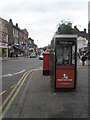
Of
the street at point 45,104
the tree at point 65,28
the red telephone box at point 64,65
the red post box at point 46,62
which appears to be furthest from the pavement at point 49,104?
the tree at point 65,28

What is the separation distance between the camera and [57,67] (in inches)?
364

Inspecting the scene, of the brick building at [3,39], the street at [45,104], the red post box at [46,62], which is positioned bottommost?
the street at [45,104]

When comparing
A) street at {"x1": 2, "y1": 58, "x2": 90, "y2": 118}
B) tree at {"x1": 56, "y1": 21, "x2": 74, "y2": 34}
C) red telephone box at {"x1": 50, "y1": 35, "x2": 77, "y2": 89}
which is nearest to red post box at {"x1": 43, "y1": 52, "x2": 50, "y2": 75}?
street at {"x1": 2, "y1": 58, "x2": 90, "y2": 118}

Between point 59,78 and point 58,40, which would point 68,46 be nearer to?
point 58,40

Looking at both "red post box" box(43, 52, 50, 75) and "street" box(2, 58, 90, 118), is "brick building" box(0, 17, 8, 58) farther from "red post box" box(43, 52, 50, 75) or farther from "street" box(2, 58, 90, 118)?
"street" box(2, 58, 90, 118)

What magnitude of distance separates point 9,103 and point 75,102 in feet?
7.39

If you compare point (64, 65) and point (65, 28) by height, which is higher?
point (65, 28)

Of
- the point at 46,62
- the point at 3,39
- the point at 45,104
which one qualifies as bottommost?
the point at 45,104

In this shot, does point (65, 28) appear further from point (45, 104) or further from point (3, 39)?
point (45, 104)

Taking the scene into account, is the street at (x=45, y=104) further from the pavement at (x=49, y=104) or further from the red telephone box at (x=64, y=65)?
the red telephone box at (x=64, y=65)

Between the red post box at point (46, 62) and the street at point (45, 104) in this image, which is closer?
the street at point (45, 104)

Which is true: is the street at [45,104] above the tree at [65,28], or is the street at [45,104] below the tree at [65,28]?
below

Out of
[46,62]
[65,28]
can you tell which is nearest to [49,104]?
[46,62]

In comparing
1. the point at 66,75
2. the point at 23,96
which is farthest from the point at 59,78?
the point at 23,96
